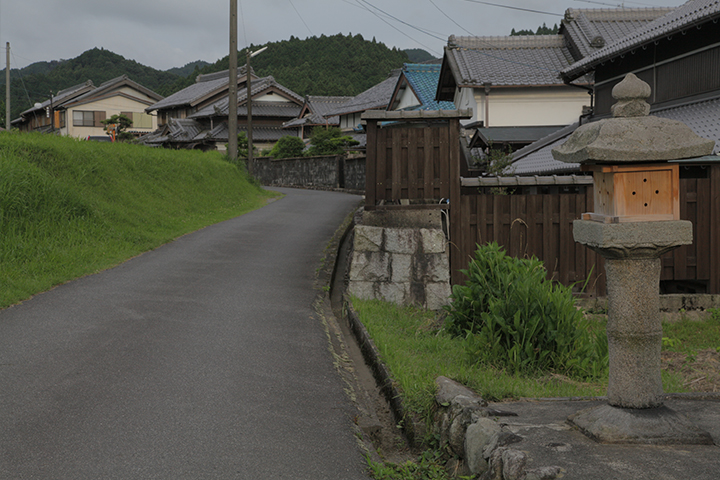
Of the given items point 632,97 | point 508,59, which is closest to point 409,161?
point 632,97

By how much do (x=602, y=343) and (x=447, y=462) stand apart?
2613 mm

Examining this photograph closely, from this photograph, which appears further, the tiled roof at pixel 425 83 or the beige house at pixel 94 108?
the beige house at pixel 94 108

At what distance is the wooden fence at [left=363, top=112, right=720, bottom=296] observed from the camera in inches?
374

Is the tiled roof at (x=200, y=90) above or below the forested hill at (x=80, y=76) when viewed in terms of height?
below

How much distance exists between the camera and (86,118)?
56188mm

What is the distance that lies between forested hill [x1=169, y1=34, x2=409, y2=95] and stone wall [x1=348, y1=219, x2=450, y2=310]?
50.7 m

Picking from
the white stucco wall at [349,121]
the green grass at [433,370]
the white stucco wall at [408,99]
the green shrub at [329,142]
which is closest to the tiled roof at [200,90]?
the white stucco wall at [349,121]

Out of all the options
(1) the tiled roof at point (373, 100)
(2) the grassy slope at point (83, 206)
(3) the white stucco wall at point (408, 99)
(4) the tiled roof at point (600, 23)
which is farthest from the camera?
(1) the tiled roof at point (373, 100)

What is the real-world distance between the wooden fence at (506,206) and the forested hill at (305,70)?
1979 inches

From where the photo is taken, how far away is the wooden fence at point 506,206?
949cm

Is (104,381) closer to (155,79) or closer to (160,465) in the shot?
(160,465)

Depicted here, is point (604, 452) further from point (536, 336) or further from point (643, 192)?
point (536, 336)

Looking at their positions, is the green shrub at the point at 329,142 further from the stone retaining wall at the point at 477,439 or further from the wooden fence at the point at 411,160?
the stone retaining wall at the point at 477,439

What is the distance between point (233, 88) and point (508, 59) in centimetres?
1088
